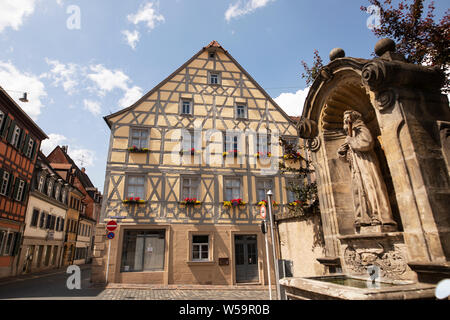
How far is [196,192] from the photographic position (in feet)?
42.5

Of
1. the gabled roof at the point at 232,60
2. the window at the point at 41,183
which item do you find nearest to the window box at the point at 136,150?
the gabled roof at the point at 232,60

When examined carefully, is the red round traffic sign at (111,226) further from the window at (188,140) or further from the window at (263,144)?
the window at (263,144)

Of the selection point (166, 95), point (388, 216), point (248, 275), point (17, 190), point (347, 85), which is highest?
point (166, 95)

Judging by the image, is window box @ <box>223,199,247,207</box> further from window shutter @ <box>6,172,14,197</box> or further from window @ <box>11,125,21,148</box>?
window @ <box>11,125,21,148</box>

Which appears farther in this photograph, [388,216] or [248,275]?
[248,275]

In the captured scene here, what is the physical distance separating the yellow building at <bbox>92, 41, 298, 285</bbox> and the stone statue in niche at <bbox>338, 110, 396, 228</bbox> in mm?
8820

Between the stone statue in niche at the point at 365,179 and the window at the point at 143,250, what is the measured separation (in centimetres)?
981

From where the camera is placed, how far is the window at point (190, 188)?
1286cm

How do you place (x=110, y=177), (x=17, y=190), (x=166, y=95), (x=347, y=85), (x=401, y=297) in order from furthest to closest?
(x=17, y=190)
(x=166, y=95)
(x=110, y=177)
(x=347, y=85)
(x=401, y=297)

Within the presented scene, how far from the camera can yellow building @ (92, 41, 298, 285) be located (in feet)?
39.2

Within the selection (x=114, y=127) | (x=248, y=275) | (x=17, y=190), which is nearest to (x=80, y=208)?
(x=17, y=190)
